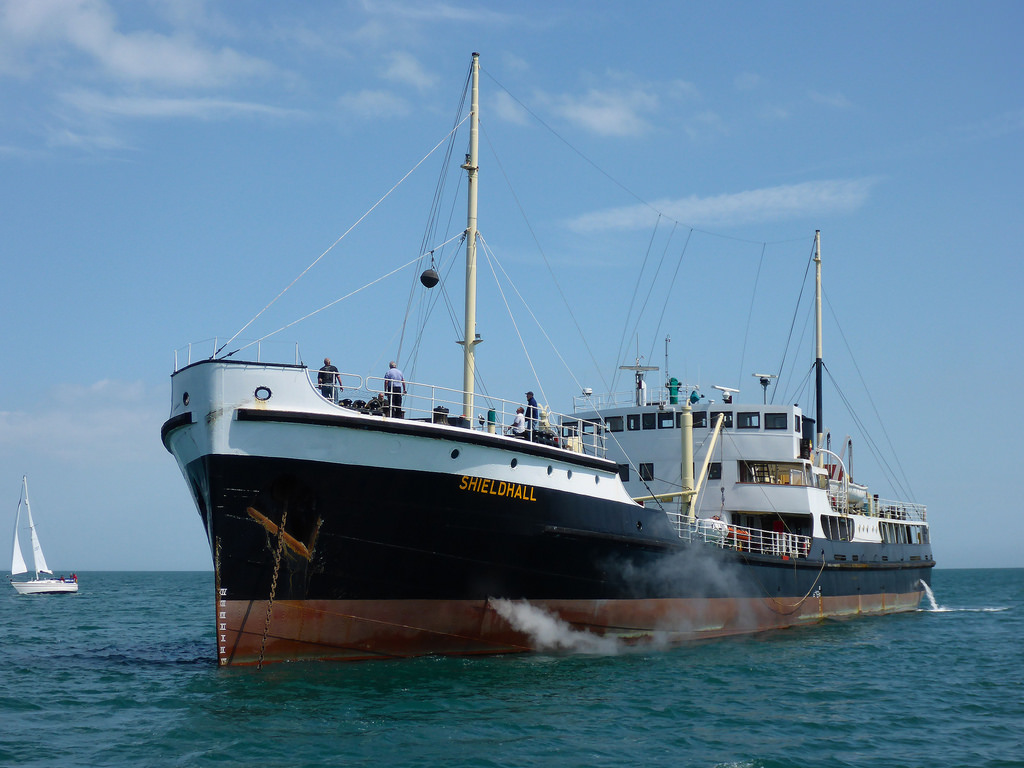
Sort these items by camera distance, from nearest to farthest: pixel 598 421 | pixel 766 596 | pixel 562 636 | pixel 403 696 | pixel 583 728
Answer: pixel 583 728 → pixel 403 696 → pixel 562 636 → pixel 766 596 → pixel 598 421

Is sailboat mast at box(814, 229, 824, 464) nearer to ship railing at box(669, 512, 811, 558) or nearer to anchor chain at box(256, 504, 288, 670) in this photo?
ship railing at box(669, 512, 811, 558)

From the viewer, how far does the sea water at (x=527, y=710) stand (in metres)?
11.6

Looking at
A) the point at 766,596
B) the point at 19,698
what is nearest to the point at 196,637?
the point at 19,698

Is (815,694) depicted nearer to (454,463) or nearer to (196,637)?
(454,463)

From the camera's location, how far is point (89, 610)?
4203 centimetres

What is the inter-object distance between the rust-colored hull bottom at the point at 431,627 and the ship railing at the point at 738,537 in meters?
1.87

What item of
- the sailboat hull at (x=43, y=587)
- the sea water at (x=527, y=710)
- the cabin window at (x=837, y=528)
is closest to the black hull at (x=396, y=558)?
the sea water at (x=527, y=710)

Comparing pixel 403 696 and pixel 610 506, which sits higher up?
pixel 610 506

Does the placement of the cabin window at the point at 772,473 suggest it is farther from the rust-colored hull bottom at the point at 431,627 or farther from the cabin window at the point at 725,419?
the rust-colored hull bottom at the point at 431,627

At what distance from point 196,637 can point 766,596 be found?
1511 centimetres

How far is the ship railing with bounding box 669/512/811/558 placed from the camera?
22.7 meters

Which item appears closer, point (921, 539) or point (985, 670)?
point (985, 670)

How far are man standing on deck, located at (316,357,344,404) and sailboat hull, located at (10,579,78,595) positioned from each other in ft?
175

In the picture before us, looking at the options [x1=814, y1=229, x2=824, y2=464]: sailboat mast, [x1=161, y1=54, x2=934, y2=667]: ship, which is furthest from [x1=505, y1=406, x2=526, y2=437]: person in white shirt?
[x1=814, y1=229, x2=824, y2=464]: sailboat mast
